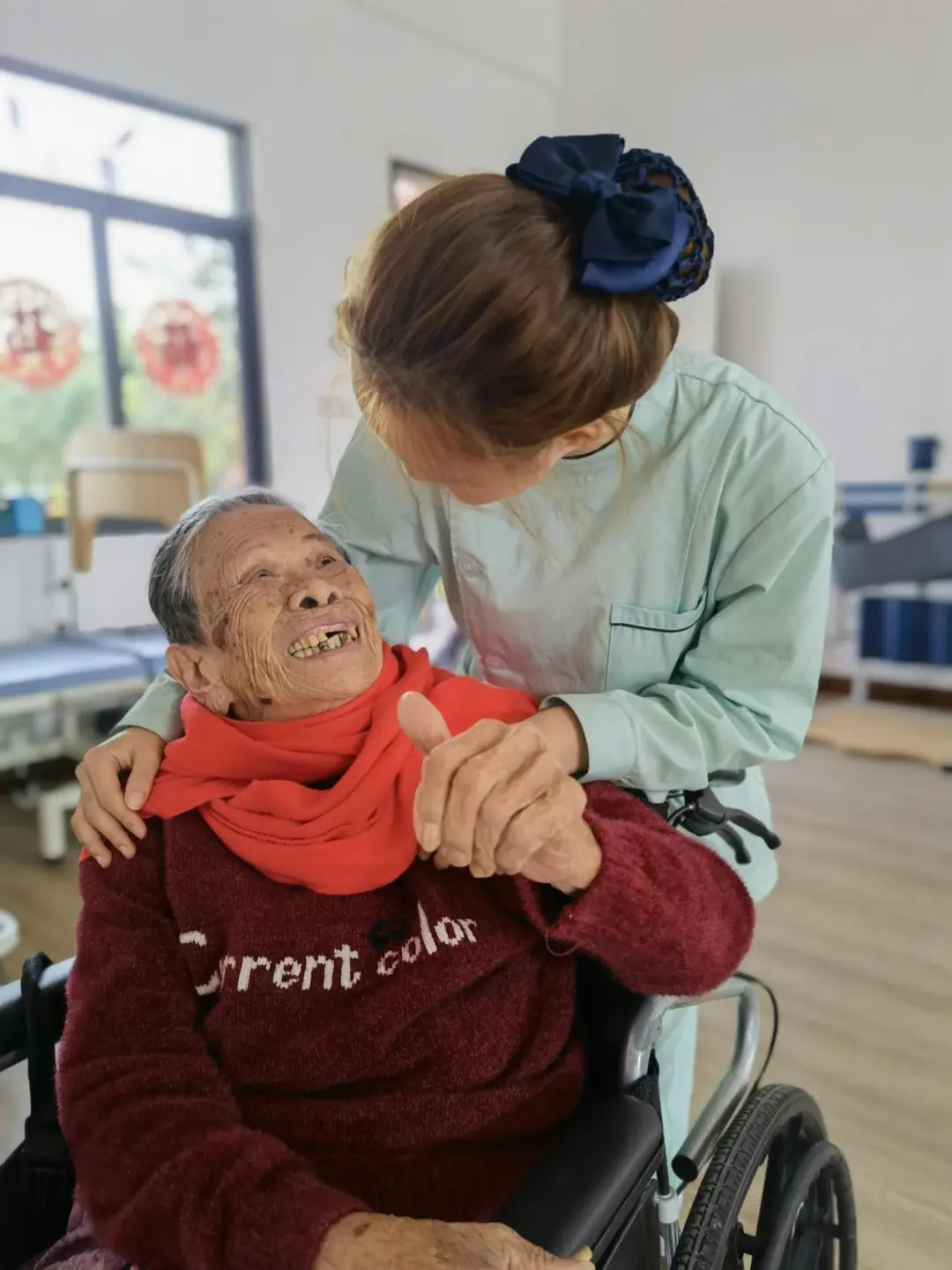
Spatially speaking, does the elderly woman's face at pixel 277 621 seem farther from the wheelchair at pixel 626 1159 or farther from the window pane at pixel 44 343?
the window pane at pixel 44 343

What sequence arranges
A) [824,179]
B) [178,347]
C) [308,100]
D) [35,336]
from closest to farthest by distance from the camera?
[35,336] → [178,347] → [308,100] → [824,179]

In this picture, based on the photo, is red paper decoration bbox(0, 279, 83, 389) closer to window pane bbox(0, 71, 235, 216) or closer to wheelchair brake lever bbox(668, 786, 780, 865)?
window pane bbox(0, 71, 235, 216)

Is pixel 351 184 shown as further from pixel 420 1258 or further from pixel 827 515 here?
pixel 420 1258

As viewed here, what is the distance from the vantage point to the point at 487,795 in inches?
26.9

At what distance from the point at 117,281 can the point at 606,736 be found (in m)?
4.14

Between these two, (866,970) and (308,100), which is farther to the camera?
(308,100)

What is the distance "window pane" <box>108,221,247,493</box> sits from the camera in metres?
4.38

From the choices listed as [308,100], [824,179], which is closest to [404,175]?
[308,100]

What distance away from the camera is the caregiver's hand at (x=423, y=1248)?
2.23 feet

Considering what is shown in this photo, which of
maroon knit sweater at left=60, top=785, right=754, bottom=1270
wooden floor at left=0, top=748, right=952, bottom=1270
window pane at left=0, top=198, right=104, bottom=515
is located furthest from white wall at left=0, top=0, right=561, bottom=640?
maroon knit sweater at left=60, top=785, right=754, bottom=1270

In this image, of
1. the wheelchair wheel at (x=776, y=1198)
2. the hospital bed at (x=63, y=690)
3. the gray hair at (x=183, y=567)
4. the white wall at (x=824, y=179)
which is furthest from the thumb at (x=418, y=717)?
the white wall at (x=824, y=179)

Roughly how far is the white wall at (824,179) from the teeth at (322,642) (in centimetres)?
443

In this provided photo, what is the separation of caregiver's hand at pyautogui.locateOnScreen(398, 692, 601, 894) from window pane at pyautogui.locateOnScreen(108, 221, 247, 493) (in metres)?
3.87

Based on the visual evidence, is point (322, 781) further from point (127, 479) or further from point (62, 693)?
point (127, 479)
